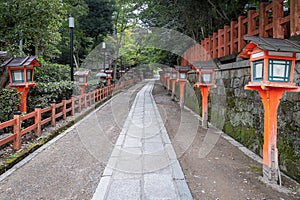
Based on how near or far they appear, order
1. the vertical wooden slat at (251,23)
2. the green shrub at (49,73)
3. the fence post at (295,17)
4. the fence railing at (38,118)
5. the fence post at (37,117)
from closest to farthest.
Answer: the fence post at (295,17), the fence railing at (38,118), the vertical wooden slat at (251,23), the fence post at (37,117), the green shrub at (49,73)

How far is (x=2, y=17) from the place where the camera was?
6625 millimetres

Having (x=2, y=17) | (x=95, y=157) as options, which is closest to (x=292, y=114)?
(x=95, y=157)

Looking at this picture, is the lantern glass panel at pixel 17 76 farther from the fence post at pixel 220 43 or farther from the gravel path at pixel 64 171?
the fence post at pixel 220 43

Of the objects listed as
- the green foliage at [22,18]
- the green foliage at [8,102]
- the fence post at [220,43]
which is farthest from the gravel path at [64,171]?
the fence post at [220,43]

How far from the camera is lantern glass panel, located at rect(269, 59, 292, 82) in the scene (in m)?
3.16

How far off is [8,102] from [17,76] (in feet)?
2.44

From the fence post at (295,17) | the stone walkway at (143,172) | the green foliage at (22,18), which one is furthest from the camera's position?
the green foliage at (22,18)

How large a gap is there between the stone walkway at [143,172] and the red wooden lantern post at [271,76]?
1.35m

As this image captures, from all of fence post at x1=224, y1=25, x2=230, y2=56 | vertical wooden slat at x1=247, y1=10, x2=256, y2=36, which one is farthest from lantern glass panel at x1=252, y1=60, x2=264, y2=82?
fence post at x1=224, y1=25, x2=230, y2=56

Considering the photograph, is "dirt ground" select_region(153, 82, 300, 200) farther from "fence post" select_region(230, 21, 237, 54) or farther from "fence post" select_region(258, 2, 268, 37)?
"fence post" select_region(230, 21, 237, 54)

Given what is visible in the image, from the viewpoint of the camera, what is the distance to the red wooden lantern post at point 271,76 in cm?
314

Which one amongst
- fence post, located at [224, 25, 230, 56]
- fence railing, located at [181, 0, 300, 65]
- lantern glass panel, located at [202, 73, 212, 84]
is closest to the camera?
fence railing, located at [181, 0, 300, 65]

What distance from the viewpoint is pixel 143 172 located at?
3.96 metres

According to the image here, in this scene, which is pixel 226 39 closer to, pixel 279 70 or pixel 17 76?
pixel 279 70
